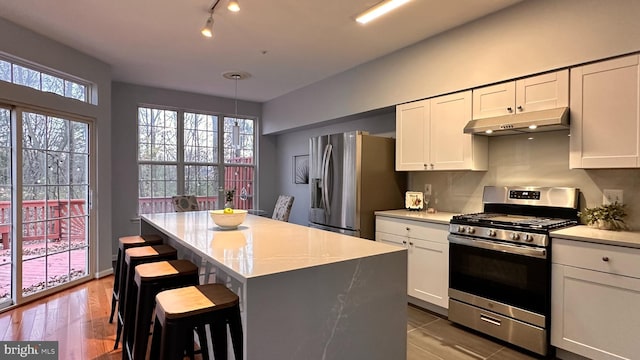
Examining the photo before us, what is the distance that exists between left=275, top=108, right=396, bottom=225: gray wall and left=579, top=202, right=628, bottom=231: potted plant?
2241 millimetres

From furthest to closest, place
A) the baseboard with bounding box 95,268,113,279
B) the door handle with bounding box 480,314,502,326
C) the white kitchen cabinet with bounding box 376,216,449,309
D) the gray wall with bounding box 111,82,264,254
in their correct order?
the gray wall with bounding box 111,82,264,254 < the baseboard with bounding box 95,268,113,279 < the white kitchen cabinet with bounding box 376,216,449,309 < the door handle with bounding box 480,314,502,326

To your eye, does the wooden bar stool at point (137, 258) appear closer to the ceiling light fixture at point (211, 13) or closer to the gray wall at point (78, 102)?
the ceiling light fixture at point (211, 13)

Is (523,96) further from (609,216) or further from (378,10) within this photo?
(378,10)

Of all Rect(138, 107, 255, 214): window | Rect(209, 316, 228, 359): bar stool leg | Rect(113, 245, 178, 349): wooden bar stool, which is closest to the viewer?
Rect(209, 316, 228, 359): bar stool leg

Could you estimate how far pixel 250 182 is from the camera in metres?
6.46

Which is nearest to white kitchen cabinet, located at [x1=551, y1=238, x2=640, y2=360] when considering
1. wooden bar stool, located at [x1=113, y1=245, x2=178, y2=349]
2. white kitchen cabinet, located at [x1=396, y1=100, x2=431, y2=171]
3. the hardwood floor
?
white kitchen cabinet, located at [x1=396, y1=100, x2=431, y2=171]

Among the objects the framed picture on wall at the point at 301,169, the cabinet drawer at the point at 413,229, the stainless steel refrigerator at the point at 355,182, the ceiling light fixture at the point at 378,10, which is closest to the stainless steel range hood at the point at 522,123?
the cabinet drawer at the point at 413,229

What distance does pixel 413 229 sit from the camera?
3260 millimetres

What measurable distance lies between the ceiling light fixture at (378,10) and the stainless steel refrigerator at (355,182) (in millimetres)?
1152

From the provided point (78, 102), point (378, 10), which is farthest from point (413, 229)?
point (78, 102)

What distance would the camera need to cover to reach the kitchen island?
1353mm

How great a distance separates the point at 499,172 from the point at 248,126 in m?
4.54

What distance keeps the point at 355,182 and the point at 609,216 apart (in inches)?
81.8

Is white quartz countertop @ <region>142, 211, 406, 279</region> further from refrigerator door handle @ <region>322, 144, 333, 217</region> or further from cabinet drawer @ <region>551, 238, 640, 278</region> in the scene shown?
refrigerator door handle @ <region>322, 144, 333, 217</region>
